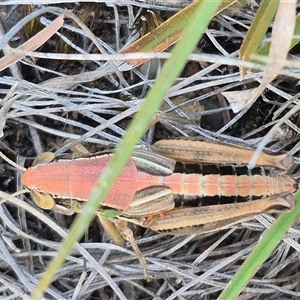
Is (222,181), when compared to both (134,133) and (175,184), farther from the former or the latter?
(134,133)

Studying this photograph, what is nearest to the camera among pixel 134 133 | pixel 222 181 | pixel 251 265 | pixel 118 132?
pixel 134 133

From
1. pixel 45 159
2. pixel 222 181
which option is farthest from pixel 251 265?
pixel 45 159

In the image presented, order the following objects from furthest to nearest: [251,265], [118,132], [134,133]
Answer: [118,132]
[251,265]
[134,133]

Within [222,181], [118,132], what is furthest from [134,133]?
[118,132]

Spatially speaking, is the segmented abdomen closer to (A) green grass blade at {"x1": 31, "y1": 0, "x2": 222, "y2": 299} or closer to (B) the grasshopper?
(B) the grasshopper

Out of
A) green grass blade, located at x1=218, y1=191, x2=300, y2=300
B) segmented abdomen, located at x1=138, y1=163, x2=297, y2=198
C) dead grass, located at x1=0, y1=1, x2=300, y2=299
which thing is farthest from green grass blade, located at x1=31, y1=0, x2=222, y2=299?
dead grass, located at x1=0, y1=1, x2=300, y2=299

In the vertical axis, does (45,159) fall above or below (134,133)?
below

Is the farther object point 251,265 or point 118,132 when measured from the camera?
point 118,132

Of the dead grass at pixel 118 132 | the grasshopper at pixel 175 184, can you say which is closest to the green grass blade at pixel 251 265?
the grasshopper at pixel 175 184
